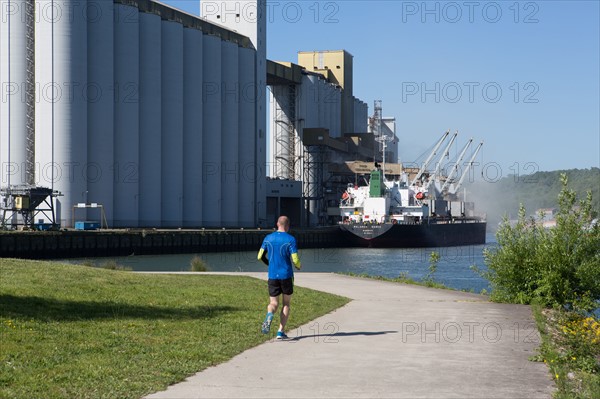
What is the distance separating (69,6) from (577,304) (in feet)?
203

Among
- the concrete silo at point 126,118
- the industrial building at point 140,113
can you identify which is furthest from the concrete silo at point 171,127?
the concrete silo at point 126,118

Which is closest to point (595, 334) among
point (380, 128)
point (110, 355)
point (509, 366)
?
point (509, 366)

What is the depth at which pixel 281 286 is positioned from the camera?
13.8 metres

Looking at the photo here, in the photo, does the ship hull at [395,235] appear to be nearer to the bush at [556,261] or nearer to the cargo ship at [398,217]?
the cargo ship at [398,217]

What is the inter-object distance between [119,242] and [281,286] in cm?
5820

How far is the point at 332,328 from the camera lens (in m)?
14.8

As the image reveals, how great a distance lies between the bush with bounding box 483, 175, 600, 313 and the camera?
19.5m

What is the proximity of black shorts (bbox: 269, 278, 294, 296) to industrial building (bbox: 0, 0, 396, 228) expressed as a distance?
182 ft

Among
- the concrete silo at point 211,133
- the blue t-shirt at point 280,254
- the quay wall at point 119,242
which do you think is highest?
the concrete silo at point 211,133

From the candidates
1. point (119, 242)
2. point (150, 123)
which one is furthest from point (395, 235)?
point (119, 242)

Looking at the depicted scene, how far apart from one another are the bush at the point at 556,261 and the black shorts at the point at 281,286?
787 centimetres

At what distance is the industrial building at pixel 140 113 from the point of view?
238ft

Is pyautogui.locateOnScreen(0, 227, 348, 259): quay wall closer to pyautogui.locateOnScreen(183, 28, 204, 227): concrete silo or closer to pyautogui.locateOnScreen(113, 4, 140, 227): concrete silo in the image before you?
pyautogui.locateOnScreen(113, 4, 140, 227): concrete silo

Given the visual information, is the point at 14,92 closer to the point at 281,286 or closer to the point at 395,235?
the point at 395,235
